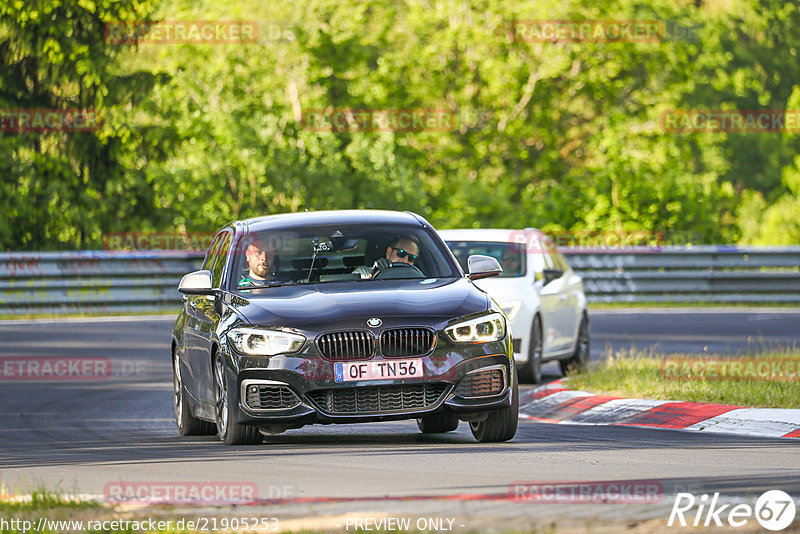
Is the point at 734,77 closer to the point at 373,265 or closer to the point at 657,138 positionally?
the point at 657,138

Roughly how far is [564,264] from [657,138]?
1438 inches

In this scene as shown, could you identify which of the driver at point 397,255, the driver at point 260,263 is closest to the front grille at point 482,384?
the driver at point 397,255

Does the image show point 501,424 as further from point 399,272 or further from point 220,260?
point 220,260

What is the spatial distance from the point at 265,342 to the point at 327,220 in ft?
5.55

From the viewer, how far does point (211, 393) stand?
10930 millimetres

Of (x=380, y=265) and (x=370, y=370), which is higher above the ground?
(x=380, y=265)

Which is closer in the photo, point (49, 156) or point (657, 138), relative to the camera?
point (49, 156)

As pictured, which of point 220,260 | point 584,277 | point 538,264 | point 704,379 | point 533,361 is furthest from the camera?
point 584,277

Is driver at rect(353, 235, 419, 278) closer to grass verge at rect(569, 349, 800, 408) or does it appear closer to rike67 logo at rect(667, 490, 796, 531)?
grass verge at rect(569, 349, 800, 408)

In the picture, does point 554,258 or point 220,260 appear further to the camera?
point 554,258

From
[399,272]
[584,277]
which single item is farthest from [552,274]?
[584,277]

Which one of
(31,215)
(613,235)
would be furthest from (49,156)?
(613,235)

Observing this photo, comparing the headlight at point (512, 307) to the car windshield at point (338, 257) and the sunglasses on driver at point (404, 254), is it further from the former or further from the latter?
the sunglasses on driver at point (404, 254)

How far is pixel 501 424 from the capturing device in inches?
415
